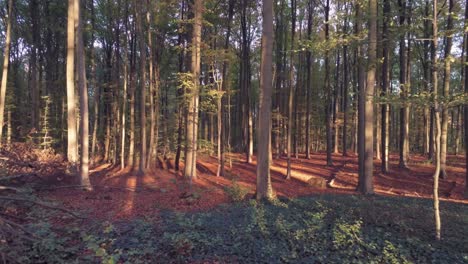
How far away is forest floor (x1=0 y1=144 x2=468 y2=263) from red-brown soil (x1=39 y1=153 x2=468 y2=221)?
78 mm

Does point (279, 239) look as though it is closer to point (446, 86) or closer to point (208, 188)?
point (208, 188)

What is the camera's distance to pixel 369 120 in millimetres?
12672

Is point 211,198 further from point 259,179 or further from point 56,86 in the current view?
point 56,86

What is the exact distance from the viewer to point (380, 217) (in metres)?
8.53

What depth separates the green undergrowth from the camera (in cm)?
532

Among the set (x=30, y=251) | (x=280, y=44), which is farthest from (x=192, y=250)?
(x=280, y=44)

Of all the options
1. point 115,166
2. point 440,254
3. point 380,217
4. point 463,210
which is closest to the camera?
point 440,254

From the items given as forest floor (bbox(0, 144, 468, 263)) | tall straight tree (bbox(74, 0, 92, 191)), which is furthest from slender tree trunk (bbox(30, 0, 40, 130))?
forest floor (bbox(0, 144, 468, 263))

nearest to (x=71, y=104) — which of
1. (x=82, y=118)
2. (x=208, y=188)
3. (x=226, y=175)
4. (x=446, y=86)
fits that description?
(x=82, y=118)

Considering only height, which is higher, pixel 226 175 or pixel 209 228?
pixel 209 228

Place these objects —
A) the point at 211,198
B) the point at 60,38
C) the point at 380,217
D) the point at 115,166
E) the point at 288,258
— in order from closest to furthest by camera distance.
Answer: the point at 288,258
the point at 380,217
the point at 211,198
the point at 115,166
the point at 60,38

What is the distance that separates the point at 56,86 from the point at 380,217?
26057 millimetres

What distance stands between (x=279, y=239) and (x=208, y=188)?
26.1 ft

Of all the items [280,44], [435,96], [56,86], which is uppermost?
[280,44]
